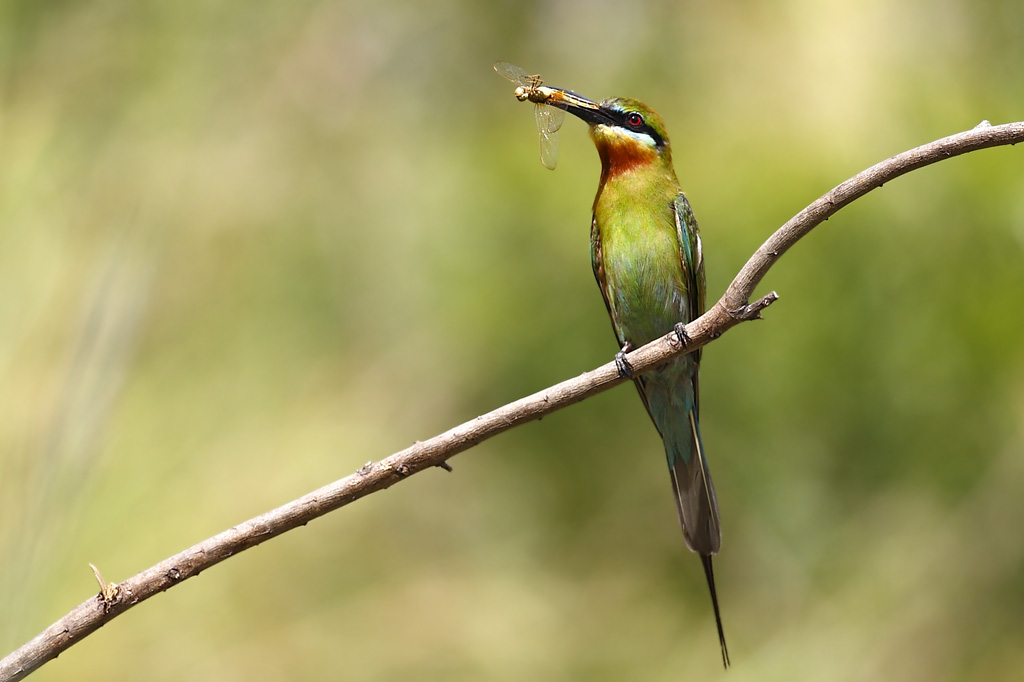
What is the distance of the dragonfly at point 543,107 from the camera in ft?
7.19

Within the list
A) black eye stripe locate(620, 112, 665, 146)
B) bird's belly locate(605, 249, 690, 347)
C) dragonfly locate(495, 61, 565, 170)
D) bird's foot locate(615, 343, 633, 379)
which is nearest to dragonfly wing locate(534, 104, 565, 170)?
dragonfly locate(495, 61, 565, 170)

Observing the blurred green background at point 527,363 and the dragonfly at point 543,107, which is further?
the blurred green background at point 527,363

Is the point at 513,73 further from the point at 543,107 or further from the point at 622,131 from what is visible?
the point at 622,131

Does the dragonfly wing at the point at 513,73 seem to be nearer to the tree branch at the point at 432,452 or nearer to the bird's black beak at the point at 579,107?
the bird's black beak at the point at 579,107

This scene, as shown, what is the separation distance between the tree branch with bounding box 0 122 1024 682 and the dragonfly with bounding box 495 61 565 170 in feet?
2.89

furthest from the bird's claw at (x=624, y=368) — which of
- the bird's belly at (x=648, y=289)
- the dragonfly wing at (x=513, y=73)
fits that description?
the dragonfly wing at (x=513, y=73)

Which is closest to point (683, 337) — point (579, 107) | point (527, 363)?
point (579, 107)

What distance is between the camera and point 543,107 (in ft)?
7.37

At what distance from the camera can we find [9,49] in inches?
122

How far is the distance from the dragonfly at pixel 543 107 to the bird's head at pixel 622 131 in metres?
0.10

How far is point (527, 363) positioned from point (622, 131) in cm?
172

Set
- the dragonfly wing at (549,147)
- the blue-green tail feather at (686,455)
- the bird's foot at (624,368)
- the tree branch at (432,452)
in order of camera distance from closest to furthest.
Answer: the tree branch at (432,452), the bird's foot at (624,368), the blue-green tail feather at (686,455), the dragonfly wing at (549,147)

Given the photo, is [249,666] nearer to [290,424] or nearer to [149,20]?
[290,424]

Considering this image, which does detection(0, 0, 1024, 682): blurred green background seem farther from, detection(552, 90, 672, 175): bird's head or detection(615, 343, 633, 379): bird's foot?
detection(615, 343, 633, 379): bird's foot
